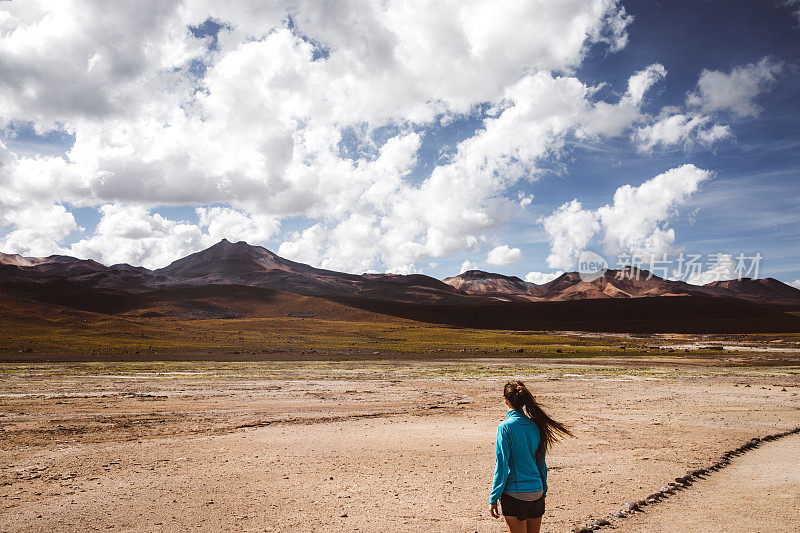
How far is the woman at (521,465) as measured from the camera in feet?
17.3

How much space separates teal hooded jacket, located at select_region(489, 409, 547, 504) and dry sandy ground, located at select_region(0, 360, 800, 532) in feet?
11.5

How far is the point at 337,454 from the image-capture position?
1305 cm

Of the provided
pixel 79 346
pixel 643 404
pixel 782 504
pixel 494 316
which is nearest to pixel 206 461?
pixel 782 504

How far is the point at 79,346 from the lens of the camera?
67312 mm

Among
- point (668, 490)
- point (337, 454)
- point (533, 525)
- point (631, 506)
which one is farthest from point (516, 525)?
point (337, 454)

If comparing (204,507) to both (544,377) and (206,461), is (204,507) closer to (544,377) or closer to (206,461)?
(206,461)

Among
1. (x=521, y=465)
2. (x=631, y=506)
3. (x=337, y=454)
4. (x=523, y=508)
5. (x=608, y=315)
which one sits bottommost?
(x=337, y=454)

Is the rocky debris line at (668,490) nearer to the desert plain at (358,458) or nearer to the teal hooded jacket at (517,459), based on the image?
the desert plain at (358,458)

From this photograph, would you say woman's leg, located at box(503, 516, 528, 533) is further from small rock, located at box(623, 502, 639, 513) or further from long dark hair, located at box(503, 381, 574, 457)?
small rock, located at box(623, 502, 639, 513)

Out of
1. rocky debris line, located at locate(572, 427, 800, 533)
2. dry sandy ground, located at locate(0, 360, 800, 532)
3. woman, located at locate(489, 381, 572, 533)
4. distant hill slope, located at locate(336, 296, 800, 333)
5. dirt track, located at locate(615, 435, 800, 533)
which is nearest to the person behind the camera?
woman, located at locate(489, 381, 572, 533)

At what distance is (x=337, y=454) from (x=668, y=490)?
7.63 m

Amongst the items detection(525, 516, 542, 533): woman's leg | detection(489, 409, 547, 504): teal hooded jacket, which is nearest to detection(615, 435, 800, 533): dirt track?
detection(525, 516, 542, 533): woman's leg

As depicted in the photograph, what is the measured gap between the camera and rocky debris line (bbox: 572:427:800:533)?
8148 mm

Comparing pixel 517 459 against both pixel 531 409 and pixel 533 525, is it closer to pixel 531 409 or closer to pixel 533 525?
pixel 531 409
